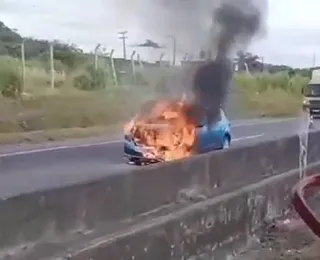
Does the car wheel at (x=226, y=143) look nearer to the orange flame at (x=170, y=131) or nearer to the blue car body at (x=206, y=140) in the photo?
the blue car body at (x=206, y=140)

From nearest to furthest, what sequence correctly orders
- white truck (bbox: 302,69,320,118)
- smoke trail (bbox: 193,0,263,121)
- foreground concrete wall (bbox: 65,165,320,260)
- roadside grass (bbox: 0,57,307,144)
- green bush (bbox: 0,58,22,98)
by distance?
foreground concrete wall (bbox: 65,165,320,260) → smoke trail (bbox: 193,0,263,121) → roadside grass (bbox: 0,57,307,144) → green bush (bbox: 0,58,22,98) → white truck (bbox: 302,69,320,118)

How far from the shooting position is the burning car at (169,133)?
604 inches

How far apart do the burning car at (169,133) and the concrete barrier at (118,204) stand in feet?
15.2

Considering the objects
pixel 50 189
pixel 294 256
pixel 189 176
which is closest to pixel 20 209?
pixel 50 189

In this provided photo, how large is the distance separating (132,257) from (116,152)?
16166 mm

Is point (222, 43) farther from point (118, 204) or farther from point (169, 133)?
point (118, 204)

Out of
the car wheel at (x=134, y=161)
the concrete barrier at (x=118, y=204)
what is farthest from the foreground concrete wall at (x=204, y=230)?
the car wheel at (x=134, y=161)

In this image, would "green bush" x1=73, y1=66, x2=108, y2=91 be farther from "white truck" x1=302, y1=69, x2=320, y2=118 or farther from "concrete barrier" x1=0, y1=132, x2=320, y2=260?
"concrete barrier" x1=0, y1=132, x2=320, y2=260

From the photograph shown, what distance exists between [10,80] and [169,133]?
59.2 feet

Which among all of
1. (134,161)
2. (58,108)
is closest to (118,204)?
(134,161)

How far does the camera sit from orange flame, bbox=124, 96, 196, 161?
602 inches

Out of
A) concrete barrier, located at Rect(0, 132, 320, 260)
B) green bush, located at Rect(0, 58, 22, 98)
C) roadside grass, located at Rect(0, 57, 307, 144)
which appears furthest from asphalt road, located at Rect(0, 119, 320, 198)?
green bush, located at Rect(0, 58, 22, 98)

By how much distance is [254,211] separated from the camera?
9344mm

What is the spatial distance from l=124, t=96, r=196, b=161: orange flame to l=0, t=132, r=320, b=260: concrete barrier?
4.57m
